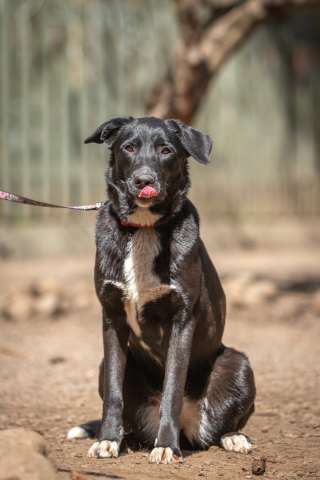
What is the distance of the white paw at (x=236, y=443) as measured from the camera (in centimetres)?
373

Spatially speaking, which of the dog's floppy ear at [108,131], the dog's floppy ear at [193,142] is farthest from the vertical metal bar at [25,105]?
the dog's floppy ear at [193,142]

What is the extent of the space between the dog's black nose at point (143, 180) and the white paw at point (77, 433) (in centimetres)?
121

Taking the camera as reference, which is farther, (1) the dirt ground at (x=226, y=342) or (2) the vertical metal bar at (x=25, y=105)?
(2) the vertical metal bar at (x=25, y=105)

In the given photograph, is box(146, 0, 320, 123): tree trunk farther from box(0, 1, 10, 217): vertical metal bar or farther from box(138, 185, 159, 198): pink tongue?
box(138, 185, 159, 198): pink tongue

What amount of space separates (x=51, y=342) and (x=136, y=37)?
219 inches

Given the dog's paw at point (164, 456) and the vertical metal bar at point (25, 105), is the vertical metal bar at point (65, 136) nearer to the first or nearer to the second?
the vertical metal bar at point (25, 105)

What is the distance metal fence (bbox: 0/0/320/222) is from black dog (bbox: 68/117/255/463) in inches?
244

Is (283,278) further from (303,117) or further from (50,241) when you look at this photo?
(303,117)

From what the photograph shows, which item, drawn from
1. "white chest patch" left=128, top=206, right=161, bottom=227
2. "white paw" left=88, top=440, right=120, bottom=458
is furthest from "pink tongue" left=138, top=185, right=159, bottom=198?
"white paw" left=88, top=440, right=120, bottom=458

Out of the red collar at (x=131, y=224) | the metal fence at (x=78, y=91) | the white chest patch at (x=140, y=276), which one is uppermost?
the metal fence at (x=78, y=91)

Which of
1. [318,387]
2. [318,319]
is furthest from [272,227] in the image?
[318,387]

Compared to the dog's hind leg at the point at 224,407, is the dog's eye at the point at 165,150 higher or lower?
Answer: higher

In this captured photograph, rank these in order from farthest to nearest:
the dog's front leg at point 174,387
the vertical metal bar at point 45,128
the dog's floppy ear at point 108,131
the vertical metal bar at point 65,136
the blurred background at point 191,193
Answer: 1. the vertical metal bar at point 65,136
2. the vertical metal bar at point 45,128
3. the blurred background at point 191,193
4. the dog's floppy ear at point 108,131
5. the dog's front leg at point 174,387

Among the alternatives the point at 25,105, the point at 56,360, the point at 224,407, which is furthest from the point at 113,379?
the point at 25,105
